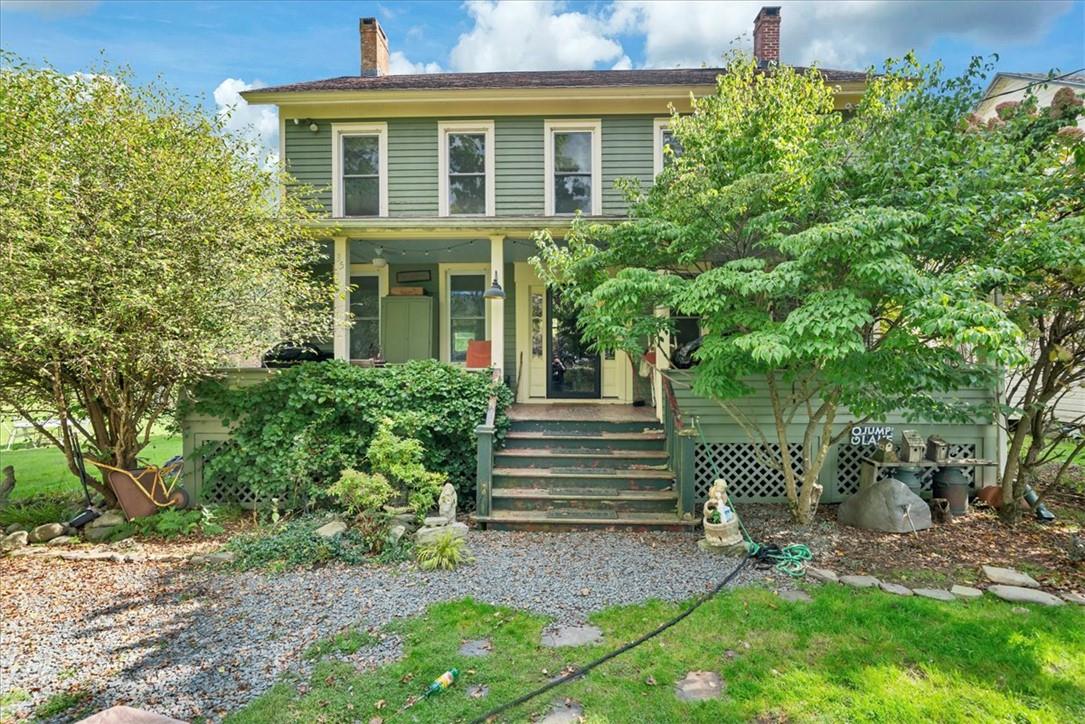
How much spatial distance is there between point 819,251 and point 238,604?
545 centimetres

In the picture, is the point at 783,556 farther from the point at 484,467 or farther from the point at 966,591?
the point at 484,467

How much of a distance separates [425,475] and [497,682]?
9.19ft

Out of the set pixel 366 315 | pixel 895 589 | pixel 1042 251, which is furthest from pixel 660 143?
pixel 895 589

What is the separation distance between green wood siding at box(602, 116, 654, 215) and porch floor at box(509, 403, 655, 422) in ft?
11.3

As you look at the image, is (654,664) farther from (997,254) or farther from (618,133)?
(618,133)

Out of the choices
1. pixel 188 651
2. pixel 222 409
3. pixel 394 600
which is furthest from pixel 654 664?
pixel 222 409

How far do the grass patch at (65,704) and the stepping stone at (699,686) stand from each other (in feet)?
10.5

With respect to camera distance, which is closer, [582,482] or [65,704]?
[65,704]

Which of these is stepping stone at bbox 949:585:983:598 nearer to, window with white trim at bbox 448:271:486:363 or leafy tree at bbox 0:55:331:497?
leafy tree at bbox 0:55:331:497

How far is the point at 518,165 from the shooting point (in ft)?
28.7

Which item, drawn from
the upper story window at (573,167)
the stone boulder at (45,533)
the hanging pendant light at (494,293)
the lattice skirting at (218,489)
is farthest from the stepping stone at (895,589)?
the stone boulder at (45,533)

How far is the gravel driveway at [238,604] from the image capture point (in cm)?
288

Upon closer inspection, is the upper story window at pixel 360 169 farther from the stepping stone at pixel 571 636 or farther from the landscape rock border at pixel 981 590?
the landscape rock border at pixel 981 590

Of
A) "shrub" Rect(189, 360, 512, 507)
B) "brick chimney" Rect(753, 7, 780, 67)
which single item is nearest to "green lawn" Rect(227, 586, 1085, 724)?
"shrub" Rect(189, 360, 512, 507)
